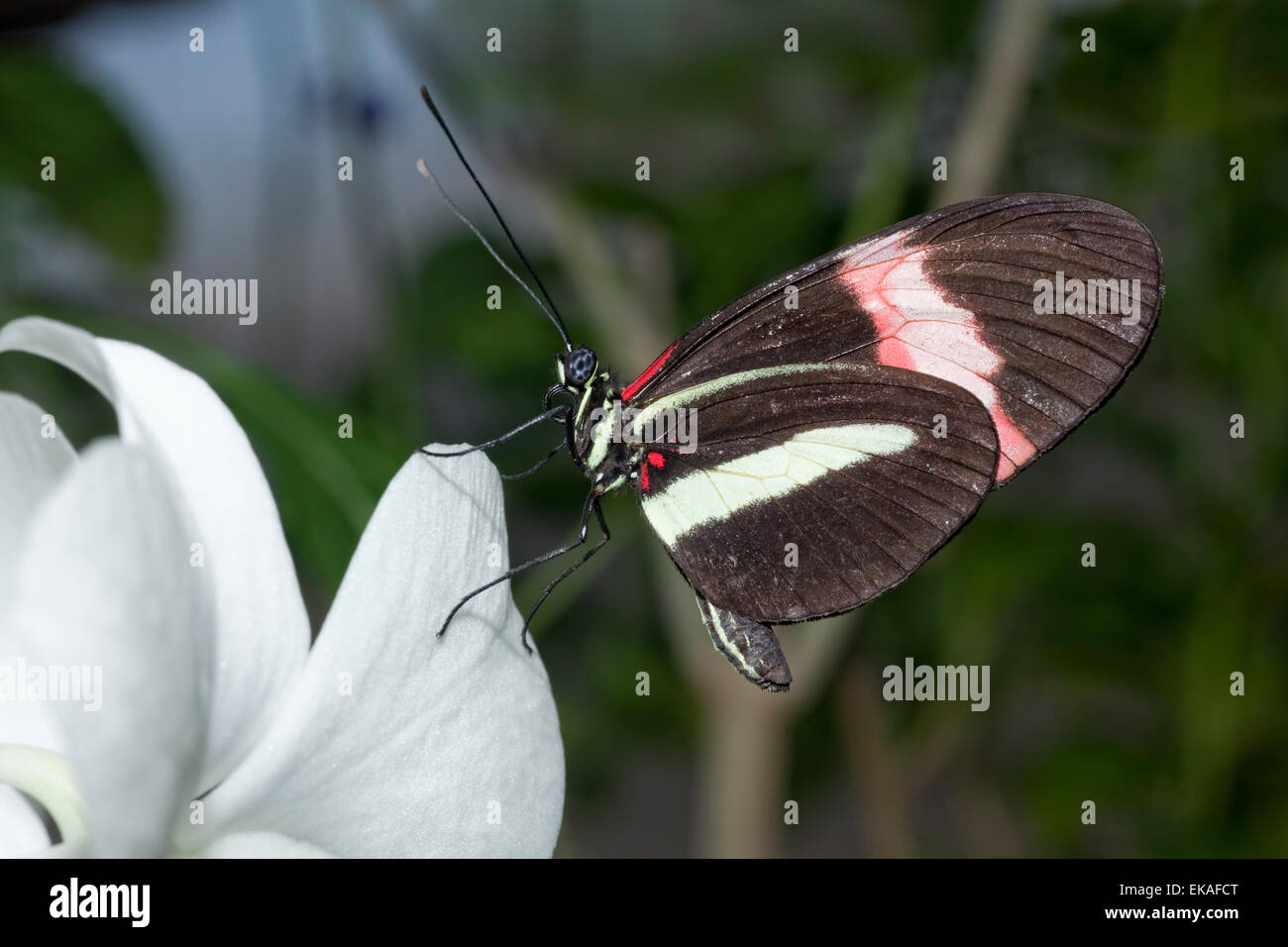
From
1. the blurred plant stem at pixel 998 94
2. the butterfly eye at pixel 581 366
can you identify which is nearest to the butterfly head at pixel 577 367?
the butterfly eye at pixel 581 366

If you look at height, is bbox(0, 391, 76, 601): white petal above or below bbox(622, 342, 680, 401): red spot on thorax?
below

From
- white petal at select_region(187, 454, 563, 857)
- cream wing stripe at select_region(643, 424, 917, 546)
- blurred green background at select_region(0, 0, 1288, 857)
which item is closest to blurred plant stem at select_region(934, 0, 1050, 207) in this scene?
blurred green background at select_region(0, 0, 1288, 857)

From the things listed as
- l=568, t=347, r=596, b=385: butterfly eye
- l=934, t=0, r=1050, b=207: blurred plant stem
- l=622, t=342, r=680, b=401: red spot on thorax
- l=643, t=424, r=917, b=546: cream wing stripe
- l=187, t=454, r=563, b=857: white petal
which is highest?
l=934, t=0, r=1050, b=207: blurred plant stem

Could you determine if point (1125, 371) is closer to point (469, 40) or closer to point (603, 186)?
point (603, 186)

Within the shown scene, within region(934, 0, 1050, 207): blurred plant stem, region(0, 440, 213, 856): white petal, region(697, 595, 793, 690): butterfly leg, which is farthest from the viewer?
region(934, 0, 1050, 207): blurred plant stem

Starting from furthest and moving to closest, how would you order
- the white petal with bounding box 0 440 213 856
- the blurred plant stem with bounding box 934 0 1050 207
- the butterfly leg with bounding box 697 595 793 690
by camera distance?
the blurred plant stem with bounding box 934 0 1050 207 < the butterfly leg with bounding box 697 595 793 690 < the white petal with bounding box 0 440 213 856

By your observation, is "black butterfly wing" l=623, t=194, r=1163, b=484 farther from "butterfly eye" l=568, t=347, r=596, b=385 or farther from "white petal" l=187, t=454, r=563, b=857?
"white petal" l=187, t=454, r=563, b=857

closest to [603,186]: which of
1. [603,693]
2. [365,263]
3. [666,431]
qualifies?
[365,263]

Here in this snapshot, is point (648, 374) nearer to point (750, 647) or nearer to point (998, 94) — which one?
point (750, 647)
